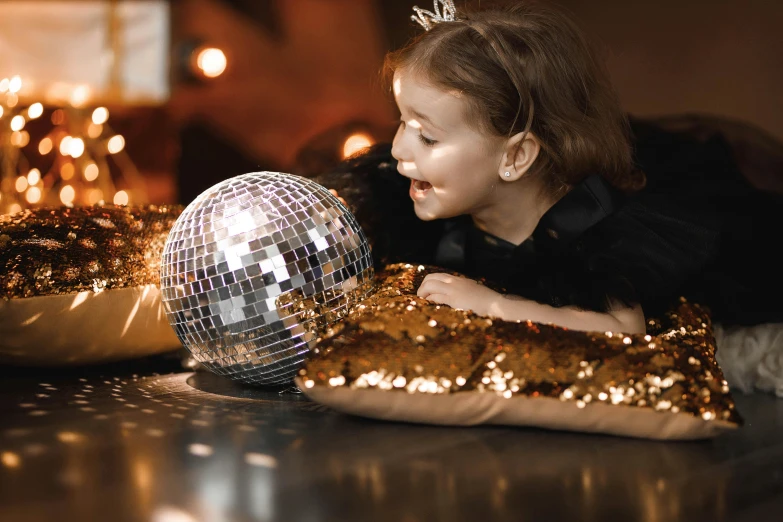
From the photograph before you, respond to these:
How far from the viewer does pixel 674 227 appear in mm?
1038

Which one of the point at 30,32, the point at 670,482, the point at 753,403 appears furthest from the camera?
the point at 30,32

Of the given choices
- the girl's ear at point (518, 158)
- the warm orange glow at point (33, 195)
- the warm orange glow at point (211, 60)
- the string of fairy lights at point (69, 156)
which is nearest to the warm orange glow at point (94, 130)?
the string of fairy lights at point (69, 156)

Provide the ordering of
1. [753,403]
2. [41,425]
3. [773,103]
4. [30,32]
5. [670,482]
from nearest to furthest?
[670,482]
[41,425]
[753,403]
[773,103]
[30,32]

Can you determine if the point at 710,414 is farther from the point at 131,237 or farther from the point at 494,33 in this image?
the point at 131,237

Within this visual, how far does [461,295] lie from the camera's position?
38.2 inches

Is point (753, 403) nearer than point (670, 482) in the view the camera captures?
No

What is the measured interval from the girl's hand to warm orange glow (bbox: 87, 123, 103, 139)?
222 centimetres

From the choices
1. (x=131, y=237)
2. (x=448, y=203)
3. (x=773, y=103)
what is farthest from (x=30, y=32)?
(x=773, y=103)

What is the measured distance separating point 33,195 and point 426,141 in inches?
77.5

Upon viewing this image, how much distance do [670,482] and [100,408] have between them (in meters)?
0.69

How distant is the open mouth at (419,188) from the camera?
113 centimetres

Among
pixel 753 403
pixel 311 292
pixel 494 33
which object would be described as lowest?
pixel 753 403

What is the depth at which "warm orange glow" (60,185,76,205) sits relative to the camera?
104 inches

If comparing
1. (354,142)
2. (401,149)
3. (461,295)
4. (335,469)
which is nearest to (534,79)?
(401,149)
